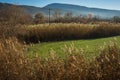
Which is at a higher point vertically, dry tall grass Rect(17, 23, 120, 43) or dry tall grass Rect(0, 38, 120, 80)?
dry tall grass Rect(0, 38, 120, 80)

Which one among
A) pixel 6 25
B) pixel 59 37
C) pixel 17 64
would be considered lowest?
pixel 59 37

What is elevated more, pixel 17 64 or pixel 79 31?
pixel 17 64

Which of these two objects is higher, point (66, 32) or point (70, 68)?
point (70, 68)

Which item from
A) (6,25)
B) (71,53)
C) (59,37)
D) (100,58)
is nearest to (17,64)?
(71,53)

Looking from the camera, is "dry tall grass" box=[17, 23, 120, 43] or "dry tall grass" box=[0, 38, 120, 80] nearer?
"dry tall grass" box=[0, 38, 120, 80]

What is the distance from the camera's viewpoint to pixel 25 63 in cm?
644

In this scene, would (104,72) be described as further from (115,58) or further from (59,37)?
(59,37)

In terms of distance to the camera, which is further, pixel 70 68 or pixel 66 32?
pixel 66 32

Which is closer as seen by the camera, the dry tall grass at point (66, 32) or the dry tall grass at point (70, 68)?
the dry tall grass at point (70, 68)

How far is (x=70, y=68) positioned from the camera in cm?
593

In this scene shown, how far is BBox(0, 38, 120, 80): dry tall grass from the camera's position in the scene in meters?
5.89

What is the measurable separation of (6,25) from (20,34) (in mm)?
A: 1501

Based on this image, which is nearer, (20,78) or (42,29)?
(20,78)

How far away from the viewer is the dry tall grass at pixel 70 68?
5.89 metres
